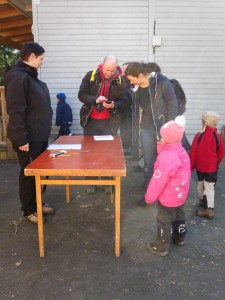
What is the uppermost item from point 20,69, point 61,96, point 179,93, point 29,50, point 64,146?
point 29,50

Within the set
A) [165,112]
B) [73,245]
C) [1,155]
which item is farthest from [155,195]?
[1,155]

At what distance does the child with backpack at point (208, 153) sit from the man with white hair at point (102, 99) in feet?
3.90

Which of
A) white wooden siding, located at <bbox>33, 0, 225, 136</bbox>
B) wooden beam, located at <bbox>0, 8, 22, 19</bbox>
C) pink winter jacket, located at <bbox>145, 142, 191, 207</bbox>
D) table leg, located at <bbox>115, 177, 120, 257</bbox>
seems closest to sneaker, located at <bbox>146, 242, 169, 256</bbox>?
table leg, located at <bbox>115, 177, 120, 257</bbox>

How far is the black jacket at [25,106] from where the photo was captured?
3119mm

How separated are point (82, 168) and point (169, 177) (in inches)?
29.3

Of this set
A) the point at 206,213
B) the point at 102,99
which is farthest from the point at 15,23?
the point at 206,213

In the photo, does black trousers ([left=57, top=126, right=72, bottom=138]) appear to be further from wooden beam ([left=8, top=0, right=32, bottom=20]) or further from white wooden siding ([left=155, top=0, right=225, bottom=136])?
wooden beam ([left=8, top=0, right=32, bottom=20])

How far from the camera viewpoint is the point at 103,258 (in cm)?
289

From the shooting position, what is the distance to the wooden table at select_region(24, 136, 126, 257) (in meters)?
2.56

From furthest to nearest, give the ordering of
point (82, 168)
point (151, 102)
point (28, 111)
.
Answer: point (151, 102)
point (28, 111)
point (82, 168)

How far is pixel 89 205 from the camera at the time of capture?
4.13 metres

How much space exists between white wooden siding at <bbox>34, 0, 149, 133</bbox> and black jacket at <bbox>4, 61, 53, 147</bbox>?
376cm

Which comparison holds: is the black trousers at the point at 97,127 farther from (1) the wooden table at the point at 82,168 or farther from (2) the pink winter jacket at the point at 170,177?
(2) the pink winter jacket at the point at 170,177

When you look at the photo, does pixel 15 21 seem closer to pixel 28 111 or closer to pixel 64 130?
pixel 64 130
